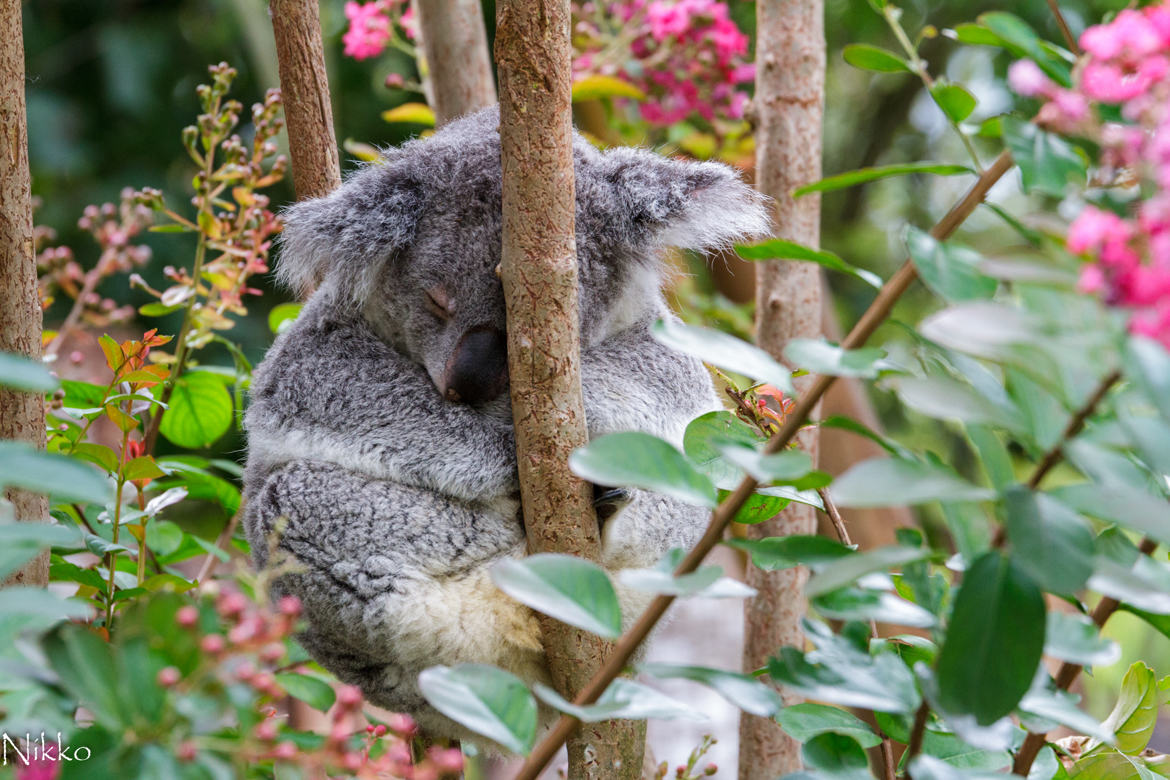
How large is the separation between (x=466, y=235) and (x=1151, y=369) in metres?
1.38

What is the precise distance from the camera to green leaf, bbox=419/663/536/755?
2.63 ft

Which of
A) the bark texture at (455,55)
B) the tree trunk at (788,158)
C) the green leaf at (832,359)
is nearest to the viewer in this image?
the green leaf at (832,359)

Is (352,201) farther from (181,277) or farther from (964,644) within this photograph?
(964,644)

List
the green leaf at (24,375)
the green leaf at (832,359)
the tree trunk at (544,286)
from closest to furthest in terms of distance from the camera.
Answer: the green leaf at (24,375) → the green leaf at (832,359) → the tree trunk at (544,286)

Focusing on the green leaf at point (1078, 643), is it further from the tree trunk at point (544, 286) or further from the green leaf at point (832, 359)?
the tree trunk at point (544, 286)

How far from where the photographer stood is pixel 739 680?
2.74ft

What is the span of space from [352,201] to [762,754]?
1512mm

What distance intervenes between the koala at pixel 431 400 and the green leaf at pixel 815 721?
55cm

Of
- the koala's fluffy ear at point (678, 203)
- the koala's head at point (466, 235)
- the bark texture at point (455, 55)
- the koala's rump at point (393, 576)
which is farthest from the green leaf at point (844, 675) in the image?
the bark texture at point (455, 55)

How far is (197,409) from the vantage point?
206cm

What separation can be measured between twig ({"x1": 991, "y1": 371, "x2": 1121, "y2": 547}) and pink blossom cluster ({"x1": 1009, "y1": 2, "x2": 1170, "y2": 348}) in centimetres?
7

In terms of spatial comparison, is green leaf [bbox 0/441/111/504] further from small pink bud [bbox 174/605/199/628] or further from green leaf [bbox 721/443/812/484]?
green leaf [bbox 721/443/812/484]

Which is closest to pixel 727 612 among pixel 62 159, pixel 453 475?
pixel 62 159

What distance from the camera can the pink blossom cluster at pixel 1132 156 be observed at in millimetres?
531
